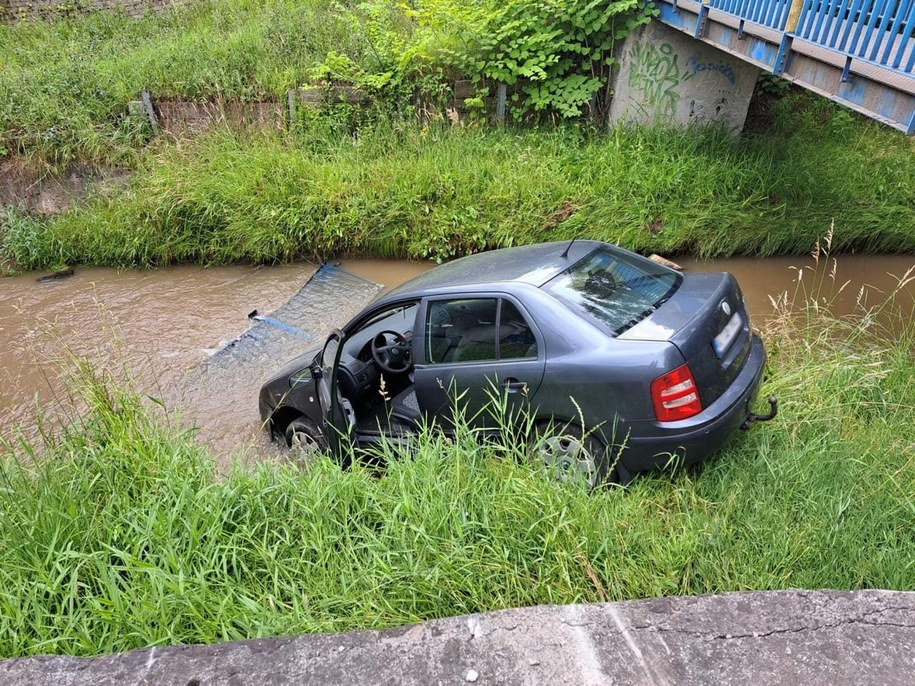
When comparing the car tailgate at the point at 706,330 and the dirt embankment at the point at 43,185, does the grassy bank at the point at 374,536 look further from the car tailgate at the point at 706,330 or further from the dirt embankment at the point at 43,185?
the dirt embankment at the point at 43,185

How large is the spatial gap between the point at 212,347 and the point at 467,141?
495 cm

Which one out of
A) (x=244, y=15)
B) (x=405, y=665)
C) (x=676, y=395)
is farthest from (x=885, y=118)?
(x=244, y=15)

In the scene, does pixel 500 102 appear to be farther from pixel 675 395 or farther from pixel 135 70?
pixel 675 395

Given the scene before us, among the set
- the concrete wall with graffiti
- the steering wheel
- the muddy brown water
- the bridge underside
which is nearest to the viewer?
the steering wheel

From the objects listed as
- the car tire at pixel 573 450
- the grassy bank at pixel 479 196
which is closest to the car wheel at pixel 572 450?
the car tire at pixel 573 450

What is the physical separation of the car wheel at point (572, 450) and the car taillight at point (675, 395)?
1.40 ft

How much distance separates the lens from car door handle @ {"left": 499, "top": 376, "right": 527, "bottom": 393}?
143 inches

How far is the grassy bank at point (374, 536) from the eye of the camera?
2.27 metres

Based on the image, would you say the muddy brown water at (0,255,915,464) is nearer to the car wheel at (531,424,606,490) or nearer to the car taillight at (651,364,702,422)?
the car wheel at (531,424,606,490)

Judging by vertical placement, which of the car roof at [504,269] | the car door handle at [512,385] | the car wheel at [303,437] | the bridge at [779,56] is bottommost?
the car wheel at [303,437]

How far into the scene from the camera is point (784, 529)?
276 centimetres

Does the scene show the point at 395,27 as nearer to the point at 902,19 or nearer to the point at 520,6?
the point at 520,6

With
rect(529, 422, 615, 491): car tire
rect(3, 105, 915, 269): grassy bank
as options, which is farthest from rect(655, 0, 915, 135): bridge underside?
rect(529, 422, 615, 491): car tire

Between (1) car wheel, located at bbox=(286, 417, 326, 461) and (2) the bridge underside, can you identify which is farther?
(2) the bridge underside
